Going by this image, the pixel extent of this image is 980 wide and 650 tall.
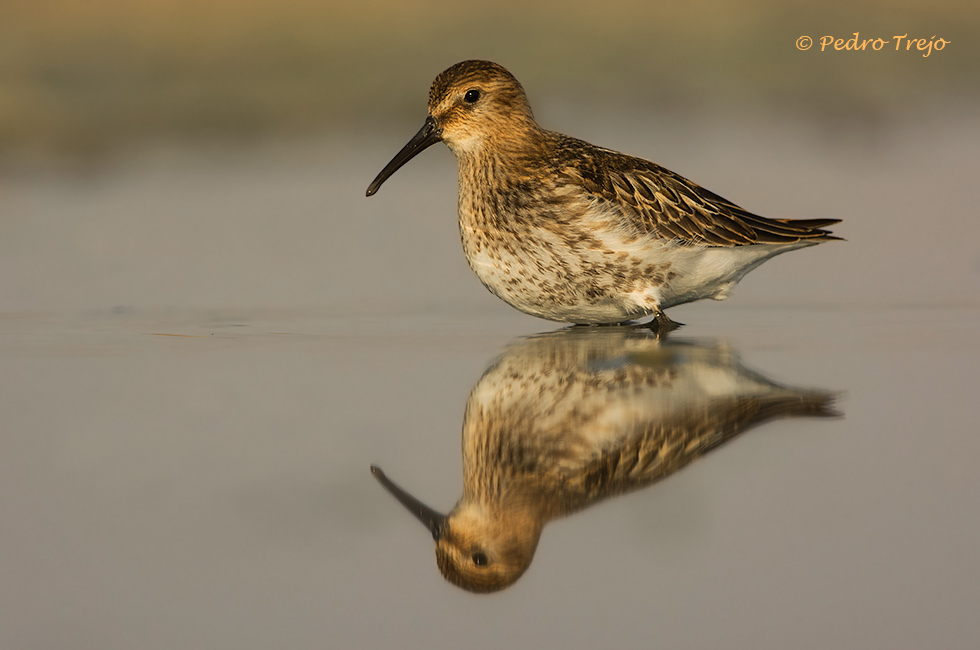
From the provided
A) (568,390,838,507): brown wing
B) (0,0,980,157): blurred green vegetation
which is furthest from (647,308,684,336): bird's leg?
(0,0,980,157): blurred green vegetation

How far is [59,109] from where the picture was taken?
14.8m

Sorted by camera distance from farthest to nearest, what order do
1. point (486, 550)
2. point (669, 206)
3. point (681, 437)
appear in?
point (669, 206), point (681, 437), point (486, 550)

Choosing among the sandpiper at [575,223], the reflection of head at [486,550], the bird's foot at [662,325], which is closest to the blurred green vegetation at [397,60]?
the sandpiper at [575,223]

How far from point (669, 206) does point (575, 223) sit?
774 millimetres

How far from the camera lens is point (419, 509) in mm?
4238

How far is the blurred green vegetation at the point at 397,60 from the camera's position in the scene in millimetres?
15305

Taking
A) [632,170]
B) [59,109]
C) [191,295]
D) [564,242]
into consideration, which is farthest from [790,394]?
[59,109]

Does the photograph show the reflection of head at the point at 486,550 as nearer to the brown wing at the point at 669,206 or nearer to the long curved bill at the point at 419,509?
the long curved bill at the point at 419,509

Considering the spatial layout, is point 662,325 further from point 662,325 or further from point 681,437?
point 681,437

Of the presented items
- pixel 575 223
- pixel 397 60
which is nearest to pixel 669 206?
pixel 575 223

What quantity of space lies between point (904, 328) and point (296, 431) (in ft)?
13.5

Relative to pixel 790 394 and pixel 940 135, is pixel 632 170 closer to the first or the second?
pixel 790 394

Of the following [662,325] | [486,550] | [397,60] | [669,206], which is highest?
[397,60]

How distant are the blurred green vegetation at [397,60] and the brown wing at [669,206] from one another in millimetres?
7827
